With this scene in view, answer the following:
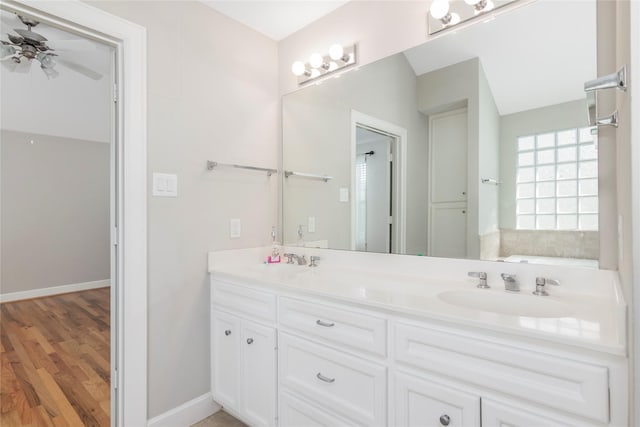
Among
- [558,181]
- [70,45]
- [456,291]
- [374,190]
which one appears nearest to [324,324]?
[456,291]

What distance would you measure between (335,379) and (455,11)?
173 centimetres

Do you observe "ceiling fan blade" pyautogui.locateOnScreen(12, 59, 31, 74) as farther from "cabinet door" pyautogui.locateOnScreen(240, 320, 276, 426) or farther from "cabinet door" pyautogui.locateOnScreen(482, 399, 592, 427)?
"cabinet door" pyautogui.locateOnScreen(482, 399, 592, 427)

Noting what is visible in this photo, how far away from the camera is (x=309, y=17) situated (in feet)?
6.57

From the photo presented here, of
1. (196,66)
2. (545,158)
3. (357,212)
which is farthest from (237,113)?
(545,158)

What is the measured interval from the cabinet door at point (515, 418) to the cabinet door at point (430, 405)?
0.03m

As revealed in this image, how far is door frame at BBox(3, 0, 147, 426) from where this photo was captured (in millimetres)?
1532

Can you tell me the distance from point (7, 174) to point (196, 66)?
4112mm

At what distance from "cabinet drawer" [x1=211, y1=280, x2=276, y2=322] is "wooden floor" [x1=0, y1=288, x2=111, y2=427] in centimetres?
95

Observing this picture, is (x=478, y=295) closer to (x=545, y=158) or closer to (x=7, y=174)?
(x=545, y=158)

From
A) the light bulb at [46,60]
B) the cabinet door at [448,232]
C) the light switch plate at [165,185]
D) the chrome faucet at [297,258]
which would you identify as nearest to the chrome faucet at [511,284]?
the cabinet door at [448,232]

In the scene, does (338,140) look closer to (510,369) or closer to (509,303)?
(509,303)

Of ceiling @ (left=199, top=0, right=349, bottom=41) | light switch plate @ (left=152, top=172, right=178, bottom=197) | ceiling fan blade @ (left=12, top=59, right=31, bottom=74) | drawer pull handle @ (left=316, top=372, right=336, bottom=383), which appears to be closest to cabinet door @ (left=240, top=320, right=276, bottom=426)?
drawer pull handle @ (left=316, top=372, right=336, bottom=383)

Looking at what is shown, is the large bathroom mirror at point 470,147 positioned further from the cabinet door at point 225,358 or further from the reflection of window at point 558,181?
the cabinet door at point 225,358

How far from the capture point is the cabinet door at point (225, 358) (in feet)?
5.52
